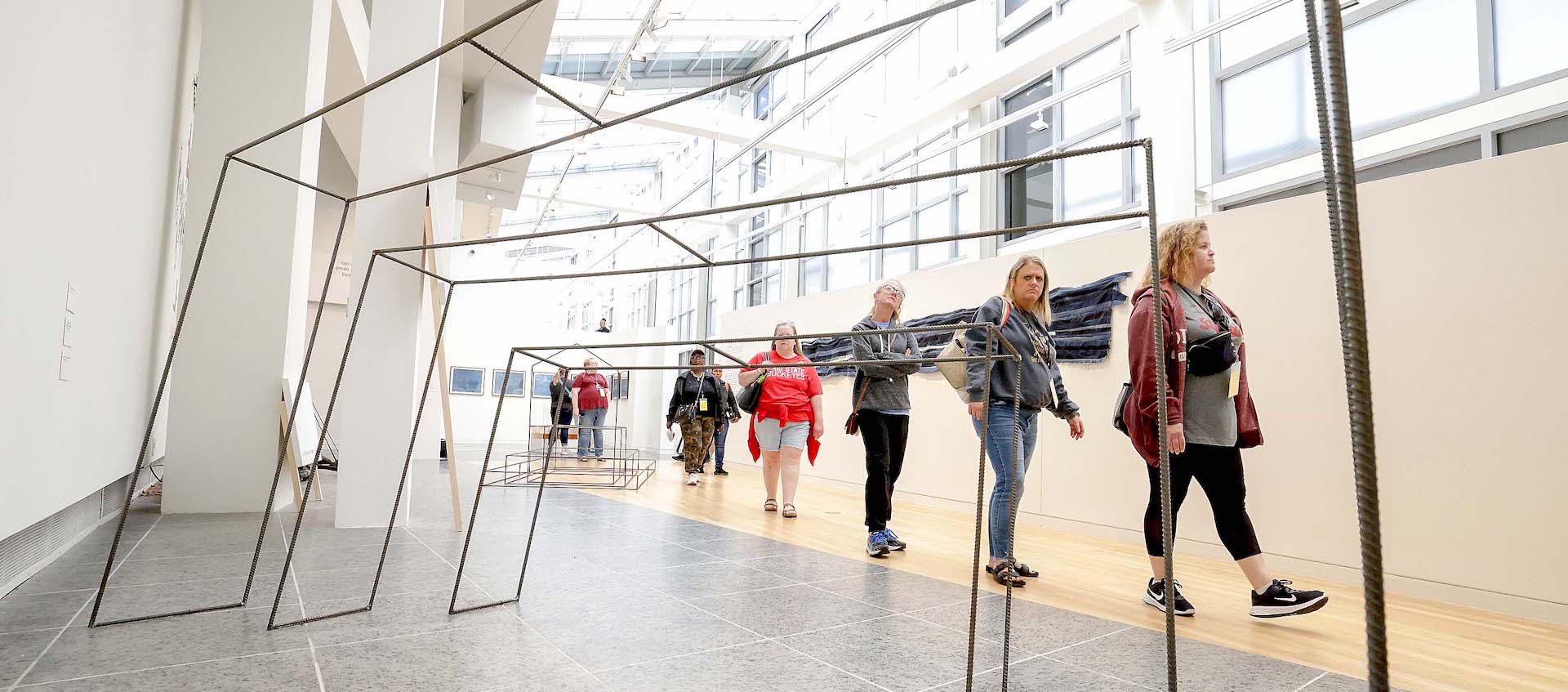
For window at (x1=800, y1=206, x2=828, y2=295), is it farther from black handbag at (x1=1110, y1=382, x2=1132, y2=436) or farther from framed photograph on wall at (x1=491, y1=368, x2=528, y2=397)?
black handbag at (x1=1110, y1=382, x2=1132, y2=436)

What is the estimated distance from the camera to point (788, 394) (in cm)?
486

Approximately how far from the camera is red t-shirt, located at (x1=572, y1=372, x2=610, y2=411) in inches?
370

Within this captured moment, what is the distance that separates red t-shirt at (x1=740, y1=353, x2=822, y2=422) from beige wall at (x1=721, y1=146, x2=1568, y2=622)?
177cm

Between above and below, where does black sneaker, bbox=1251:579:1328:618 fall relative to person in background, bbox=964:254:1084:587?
below

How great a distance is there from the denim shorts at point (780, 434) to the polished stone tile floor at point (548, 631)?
5.05ft

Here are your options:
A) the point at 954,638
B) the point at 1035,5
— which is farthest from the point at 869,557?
the point at 1035,5

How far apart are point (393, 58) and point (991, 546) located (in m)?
3.75

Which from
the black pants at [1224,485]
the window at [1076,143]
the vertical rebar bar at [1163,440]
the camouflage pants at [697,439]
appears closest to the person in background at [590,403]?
the camouflage pants at [697,439]

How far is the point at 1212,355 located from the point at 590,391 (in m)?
7.95

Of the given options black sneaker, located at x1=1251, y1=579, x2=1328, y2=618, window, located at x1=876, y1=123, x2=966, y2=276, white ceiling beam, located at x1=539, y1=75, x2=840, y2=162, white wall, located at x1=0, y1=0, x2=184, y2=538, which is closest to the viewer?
white wall, located at x1=0, y1=0, x2=184, y2=538

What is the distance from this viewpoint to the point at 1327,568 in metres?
3.37

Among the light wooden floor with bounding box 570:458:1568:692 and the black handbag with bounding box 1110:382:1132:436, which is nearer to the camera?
the light wooden floor with bounding box 570:458:1568:692

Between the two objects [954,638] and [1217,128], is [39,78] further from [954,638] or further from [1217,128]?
[1217,128]

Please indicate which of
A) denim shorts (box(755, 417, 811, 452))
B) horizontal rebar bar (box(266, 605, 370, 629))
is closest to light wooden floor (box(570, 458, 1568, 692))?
denim shorts (box(755, 417, 811, 452))
